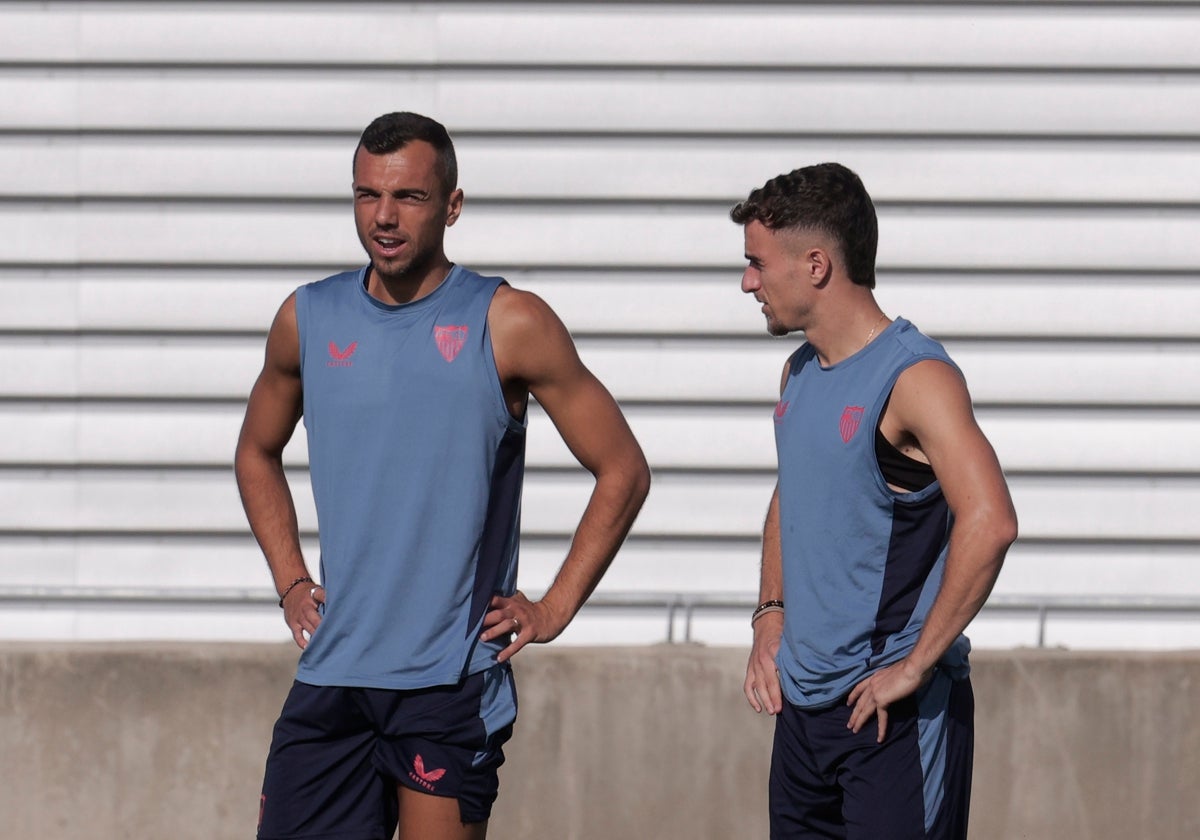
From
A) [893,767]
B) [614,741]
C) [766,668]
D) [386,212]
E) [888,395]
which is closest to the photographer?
[888,395]

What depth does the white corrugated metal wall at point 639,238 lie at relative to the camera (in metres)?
5.45

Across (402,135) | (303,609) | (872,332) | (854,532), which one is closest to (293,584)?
(303,609)

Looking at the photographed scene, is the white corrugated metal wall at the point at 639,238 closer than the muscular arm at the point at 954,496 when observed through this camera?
No

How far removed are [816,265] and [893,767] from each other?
1.05 m

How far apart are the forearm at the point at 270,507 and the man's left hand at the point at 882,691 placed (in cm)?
142

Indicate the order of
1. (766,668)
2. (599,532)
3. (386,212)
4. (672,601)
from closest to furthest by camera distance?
1. (386,212)
2. (766,668)
3. (599,532)
4. (672,601)

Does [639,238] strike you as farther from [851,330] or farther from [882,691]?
[882,691]

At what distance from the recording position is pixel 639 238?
548 cm

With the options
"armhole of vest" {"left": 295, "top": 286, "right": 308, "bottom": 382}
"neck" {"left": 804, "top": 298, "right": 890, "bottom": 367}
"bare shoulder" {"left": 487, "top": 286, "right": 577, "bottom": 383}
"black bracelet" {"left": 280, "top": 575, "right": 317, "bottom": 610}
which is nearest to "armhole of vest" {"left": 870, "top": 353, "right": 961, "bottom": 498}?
"neck" {"left": 804, "top": 298, "right": 890, "bottom": 367}

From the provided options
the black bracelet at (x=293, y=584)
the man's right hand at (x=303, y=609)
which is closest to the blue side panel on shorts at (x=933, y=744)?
the man's right hand at (x=303, y=609)

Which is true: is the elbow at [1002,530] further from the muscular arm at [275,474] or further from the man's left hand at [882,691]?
the muscular arm at [275,474]

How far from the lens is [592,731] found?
536cm

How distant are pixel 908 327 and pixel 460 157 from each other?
106 inches

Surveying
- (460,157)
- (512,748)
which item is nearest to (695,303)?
(460,157)
